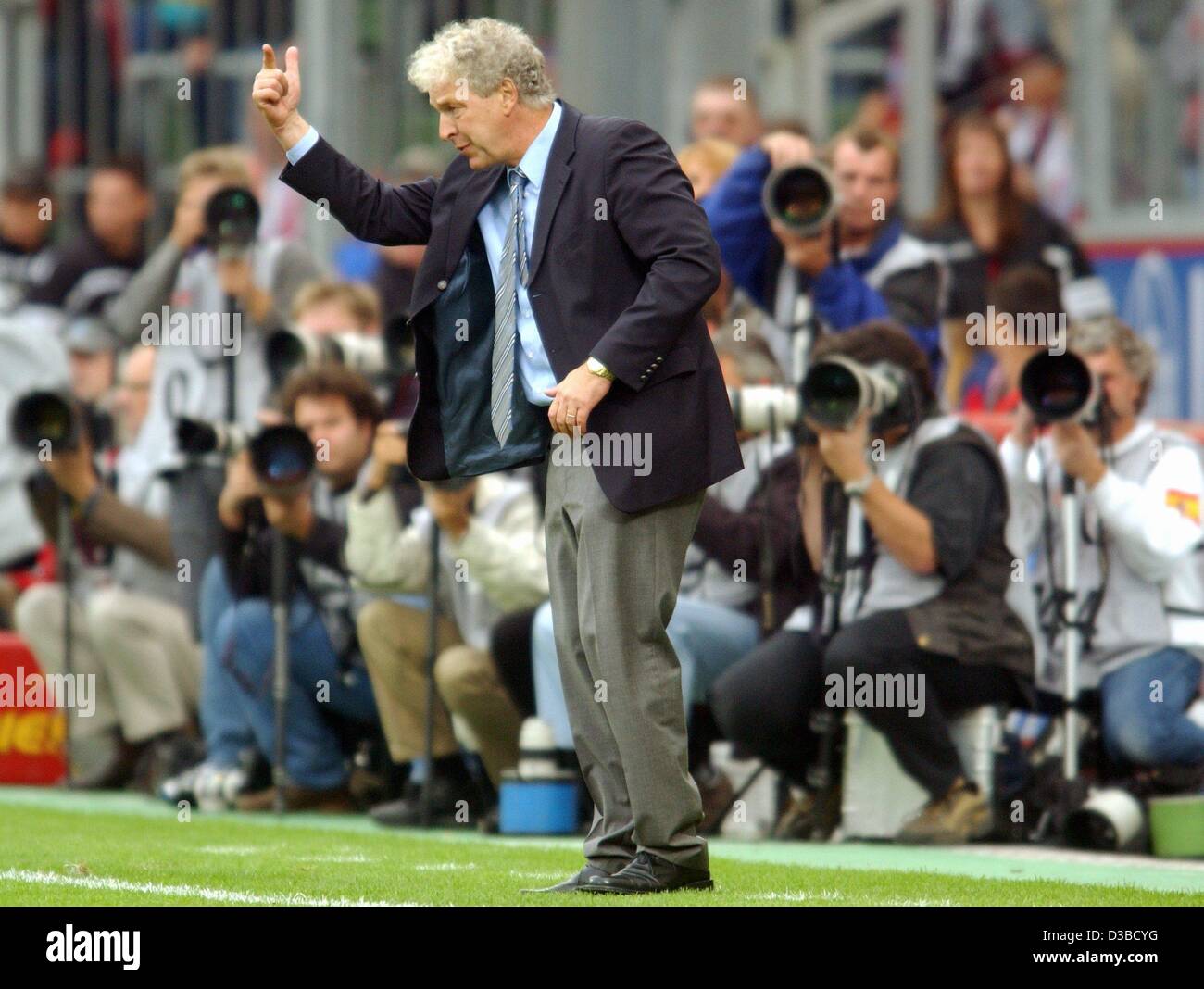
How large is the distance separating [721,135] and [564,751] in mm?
2759

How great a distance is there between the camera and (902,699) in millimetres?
7422

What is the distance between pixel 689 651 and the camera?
7.87 m

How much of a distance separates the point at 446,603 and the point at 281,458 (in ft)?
2.39

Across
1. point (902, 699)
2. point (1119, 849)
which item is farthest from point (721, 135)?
point (1119, 849)

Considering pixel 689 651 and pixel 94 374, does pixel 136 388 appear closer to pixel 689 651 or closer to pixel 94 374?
pixel 94 374

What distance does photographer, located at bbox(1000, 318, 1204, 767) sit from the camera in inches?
289

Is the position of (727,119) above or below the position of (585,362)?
above

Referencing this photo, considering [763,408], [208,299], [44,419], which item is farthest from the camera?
[208,299]

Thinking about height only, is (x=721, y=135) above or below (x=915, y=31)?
below

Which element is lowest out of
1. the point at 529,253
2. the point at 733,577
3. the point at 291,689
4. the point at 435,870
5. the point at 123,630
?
the point at 435,870

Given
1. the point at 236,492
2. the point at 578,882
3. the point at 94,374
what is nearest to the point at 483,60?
the point at 578,882

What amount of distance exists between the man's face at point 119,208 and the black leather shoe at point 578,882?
24.1ft
